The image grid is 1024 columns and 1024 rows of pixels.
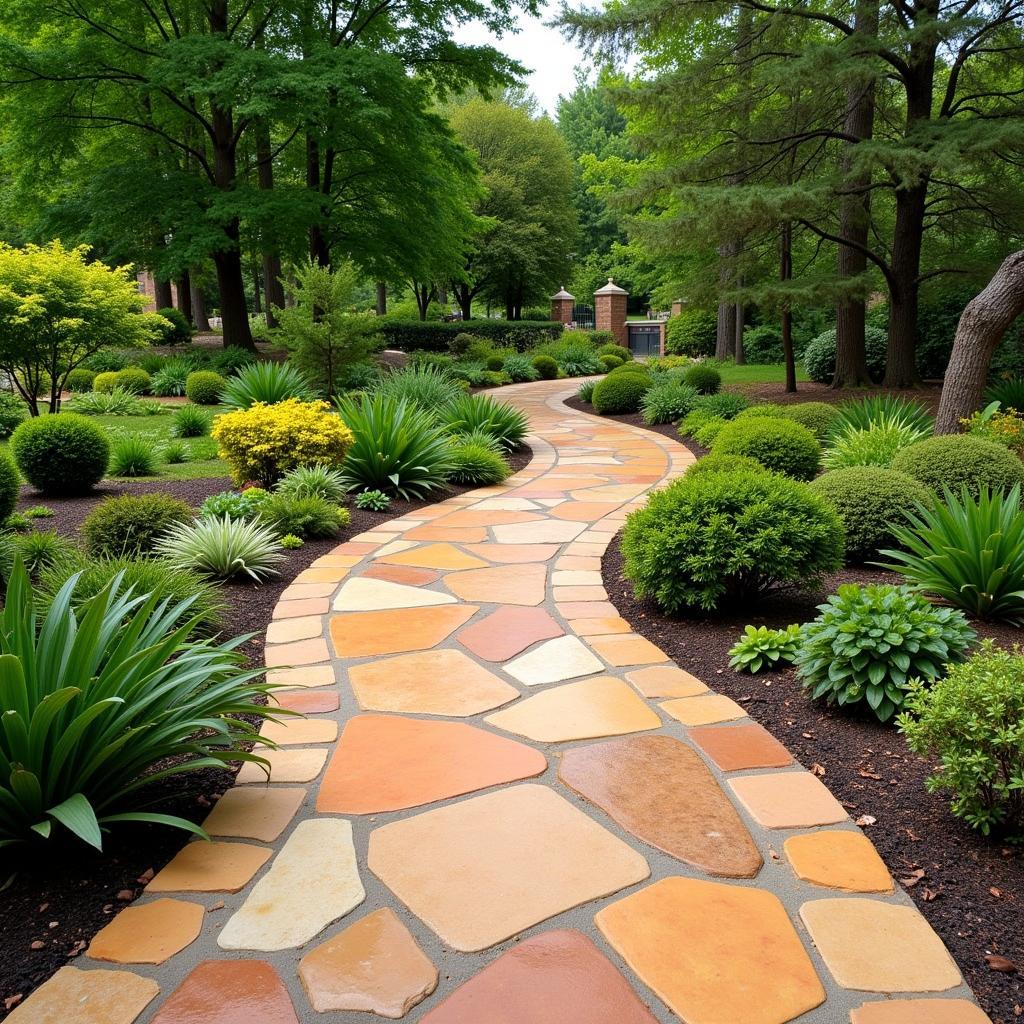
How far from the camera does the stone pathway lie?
162 cm

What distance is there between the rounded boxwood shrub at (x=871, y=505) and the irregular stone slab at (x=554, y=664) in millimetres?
1984

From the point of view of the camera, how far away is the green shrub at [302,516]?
5.55 metres

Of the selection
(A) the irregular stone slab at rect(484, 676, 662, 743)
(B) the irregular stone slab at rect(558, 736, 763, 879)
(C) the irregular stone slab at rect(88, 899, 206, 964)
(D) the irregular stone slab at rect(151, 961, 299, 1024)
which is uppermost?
(C) the irregular stone slab at rect(88, 899, 206, 964)

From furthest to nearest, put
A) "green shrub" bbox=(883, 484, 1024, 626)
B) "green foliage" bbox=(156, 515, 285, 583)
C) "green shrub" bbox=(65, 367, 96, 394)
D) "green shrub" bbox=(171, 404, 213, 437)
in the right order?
"green shrub" bbox=(65, 367, 96, 394)
"green shrub" bbox=(171, 404, 213, 437)
"green foliage" bbox=(156, 515, 285, 583)
"green shrub" bbox=(883, 484, 1024, 626)

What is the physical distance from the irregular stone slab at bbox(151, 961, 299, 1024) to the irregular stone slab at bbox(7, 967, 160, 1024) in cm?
7

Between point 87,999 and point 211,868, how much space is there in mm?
443

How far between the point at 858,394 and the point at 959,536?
841 cm

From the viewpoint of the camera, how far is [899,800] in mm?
2361

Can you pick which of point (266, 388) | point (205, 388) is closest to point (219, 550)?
point (266, 388)

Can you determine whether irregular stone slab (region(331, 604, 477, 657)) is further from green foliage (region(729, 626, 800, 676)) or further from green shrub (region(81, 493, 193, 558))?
green shrub (region(81, 493, 193, 558))

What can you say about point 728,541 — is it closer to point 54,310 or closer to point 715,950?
point 715,950

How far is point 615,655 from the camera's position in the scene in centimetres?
349

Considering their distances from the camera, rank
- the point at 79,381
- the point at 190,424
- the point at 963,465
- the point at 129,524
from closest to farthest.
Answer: the point at 129,524, the point at 963,465, the point at 190,424, the point at 79,381

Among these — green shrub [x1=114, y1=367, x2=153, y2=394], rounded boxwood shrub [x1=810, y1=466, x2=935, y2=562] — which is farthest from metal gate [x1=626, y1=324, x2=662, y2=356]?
rounded boxwood shrub [x1=810, y1=466, x2=935, y2=562]
